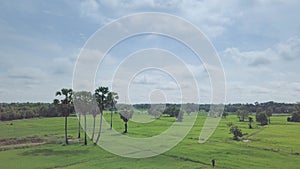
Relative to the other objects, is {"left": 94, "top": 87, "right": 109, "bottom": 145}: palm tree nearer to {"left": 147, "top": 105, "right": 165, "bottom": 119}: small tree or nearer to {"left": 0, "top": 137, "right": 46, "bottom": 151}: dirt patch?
{"left": 0, "top": 137, "right": 46, "bottom": 151}: dirt patch

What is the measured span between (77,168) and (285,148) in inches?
1061

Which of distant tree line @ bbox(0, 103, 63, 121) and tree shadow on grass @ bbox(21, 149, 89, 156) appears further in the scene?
distant tree line @ bbox(0, 103, 63, 121)

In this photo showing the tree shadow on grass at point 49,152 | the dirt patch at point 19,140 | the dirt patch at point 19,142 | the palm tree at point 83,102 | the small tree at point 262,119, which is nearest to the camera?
the tree shadow on grass at point 49,152

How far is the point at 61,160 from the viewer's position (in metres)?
31.1

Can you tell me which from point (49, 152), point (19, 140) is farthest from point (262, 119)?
point (19, 140)

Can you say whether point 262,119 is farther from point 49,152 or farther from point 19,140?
point 19,140

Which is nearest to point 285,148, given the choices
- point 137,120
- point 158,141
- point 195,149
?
point 195,149

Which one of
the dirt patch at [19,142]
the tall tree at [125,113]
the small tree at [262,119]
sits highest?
the tall tree at [125,113]

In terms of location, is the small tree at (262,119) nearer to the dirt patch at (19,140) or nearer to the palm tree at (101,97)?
the palm tree at (101,97)

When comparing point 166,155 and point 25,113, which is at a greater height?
point 25,113

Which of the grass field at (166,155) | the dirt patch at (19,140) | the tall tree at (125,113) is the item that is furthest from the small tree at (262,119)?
the dirt patch at (19,140)

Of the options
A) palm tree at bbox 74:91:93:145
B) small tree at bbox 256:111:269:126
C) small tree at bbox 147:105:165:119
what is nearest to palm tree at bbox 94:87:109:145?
palm tree at bbox 74:91:93:145

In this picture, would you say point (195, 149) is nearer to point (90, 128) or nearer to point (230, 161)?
point (230, 161)

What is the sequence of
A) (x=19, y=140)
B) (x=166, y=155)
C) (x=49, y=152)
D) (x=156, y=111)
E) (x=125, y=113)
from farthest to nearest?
(x=156, y=111) < (x=125, y=113) < (x=19, y=140) < (x=49, y=152) < (x=166, y=155)
